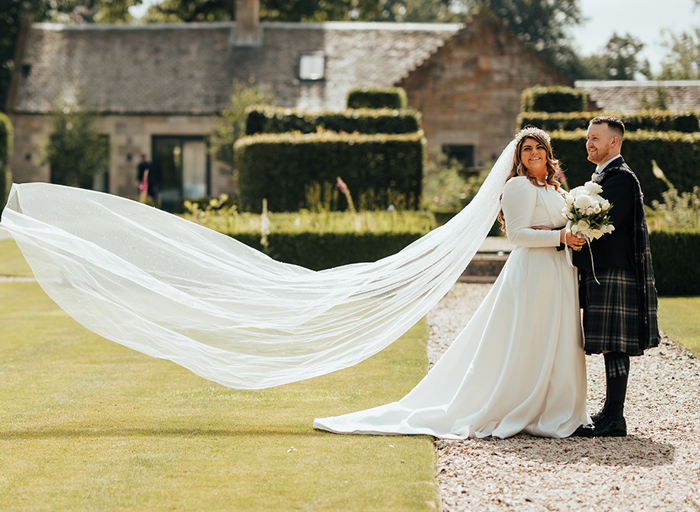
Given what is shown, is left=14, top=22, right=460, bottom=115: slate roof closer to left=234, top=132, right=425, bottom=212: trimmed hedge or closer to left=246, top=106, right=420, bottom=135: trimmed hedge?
left=246, top=106, right=420, bottom=135: trimmed hedge

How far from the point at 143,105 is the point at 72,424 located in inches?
874

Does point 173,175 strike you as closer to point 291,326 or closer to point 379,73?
point 379,73

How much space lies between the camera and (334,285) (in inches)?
205

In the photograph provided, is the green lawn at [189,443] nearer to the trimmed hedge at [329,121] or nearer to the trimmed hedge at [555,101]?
the trimmed hedge at [329,121]

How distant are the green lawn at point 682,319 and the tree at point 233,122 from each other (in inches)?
576

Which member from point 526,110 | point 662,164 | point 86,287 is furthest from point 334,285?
point 526,110

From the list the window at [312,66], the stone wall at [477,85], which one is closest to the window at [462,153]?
the stone wall at [477,85]

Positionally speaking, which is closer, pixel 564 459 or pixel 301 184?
pixel 564 459

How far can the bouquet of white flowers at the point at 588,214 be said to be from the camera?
4.37 m

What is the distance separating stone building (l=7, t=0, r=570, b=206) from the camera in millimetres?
23844

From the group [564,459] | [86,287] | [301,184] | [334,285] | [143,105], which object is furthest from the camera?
[143,105]

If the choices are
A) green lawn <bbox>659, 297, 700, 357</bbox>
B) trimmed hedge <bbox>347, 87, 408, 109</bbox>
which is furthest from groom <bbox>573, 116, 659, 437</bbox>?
trimmed hedge <bbox>347, 87, 408, 109</bbox>

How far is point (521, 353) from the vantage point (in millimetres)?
4664

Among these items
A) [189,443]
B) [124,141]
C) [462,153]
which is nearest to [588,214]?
[189,443]
